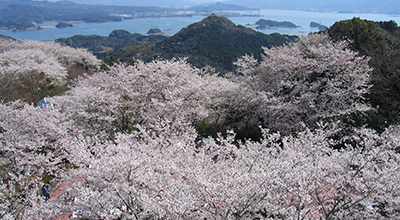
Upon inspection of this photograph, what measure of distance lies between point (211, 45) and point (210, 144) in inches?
2421

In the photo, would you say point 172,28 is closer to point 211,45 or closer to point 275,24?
point 275,24

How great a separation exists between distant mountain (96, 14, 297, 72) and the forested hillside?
1610 inches

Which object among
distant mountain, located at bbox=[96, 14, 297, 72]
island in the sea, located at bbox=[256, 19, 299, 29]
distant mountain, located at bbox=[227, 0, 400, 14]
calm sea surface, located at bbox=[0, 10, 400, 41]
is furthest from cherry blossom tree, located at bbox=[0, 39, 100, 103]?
island in the sea, located at bbox=[256, 19, 299, 29]

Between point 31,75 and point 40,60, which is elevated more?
point 40,60

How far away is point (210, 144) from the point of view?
6824mm

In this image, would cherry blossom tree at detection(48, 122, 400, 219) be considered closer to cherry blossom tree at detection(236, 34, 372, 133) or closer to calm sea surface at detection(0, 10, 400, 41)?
cherry blossom tree at detection(236, 34, 372, 133)

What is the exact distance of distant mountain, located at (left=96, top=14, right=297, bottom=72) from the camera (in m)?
59.1

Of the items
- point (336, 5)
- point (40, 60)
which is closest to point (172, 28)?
point (336, 5)

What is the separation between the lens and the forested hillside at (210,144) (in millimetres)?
4617

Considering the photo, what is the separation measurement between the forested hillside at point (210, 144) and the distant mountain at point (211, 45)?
1610 inches

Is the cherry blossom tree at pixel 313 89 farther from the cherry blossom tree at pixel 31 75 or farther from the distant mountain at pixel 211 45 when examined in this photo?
the distant mountain at pixel 211 45

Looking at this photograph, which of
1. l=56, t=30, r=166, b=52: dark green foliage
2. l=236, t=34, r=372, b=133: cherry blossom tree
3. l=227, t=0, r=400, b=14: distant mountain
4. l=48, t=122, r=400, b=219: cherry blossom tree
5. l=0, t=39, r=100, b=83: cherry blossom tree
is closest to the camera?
l=48, t=122, r=400, b=219: cherry blossom tree

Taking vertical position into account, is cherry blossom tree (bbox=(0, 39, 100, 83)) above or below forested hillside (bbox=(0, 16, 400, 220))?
above

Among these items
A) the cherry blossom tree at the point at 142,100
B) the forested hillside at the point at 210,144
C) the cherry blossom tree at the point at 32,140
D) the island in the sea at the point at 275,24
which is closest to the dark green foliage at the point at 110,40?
the island in the sea at the point at 275,24
